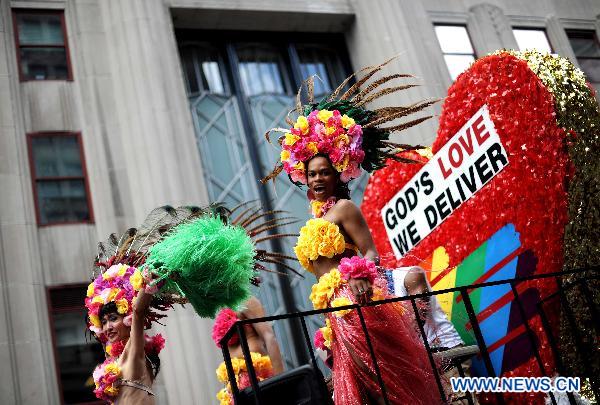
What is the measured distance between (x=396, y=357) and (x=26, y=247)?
6.14 meters

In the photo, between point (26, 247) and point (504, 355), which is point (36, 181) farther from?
point (504, 355)

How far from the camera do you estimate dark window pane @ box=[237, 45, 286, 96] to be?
11.6 m

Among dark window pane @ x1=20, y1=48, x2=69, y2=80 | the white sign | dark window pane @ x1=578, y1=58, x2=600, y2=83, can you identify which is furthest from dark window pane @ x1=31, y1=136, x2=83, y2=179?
dark window pane @ x1=578, y1=58, x2=600, y2=83

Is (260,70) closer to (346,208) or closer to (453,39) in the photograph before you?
(453,39)

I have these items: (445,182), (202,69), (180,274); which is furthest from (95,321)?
(202,69)

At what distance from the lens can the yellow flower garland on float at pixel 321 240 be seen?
467 cm

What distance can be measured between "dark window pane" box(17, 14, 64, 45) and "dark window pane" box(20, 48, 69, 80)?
0.13 metres

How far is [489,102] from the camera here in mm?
6145

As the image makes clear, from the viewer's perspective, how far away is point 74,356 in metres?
8.91

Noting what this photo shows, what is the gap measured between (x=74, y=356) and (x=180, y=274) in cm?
531

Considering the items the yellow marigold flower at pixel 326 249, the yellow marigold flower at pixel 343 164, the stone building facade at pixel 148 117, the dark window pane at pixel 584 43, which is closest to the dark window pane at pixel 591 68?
the dark window pane at pixel 584 43

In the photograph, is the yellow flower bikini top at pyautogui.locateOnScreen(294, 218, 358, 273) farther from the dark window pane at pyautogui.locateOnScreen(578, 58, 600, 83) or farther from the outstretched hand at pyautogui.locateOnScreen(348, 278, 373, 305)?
the dark window pane at pyautogui.locateOnScreen(578, 58, 600, 83)

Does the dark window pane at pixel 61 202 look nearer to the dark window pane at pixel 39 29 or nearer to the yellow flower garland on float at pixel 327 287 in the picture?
the dark window pane at pixel 39 29

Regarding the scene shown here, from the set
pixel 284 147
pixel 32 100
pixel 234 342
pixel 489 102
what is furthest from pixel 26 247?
pixel 489 102
